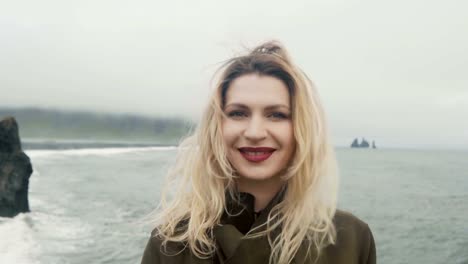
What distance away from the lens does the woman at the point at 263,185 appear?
311 centimetres

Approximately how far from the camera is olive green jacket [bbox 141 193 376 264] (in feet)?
9.98

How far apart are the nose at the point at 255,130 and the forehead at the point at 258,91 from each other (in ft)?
0.39

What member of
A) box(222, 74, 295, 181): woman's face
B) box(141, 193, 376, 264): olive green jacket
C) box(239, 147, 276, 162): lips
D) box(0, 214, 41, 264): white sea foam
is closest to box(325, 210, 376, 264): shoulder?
box(141, 193, 376, 264): olive green jacket

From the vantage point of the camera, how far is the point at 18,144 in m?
32.0

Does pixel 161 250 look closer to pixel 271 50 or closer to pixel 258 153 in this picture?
pixel 258 153

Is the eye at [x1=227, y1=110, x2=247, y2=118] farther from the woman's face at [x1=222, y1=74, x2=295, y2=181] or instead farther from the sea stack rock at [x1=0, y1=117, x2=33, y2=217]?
the sea stack rock at [x1=0, y1=117, x2=33, y2=217]

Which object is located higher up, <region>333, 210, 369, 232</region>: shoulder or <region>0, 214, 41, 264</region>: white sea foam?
<region>333, 210, 369, 232</region>: shoulder

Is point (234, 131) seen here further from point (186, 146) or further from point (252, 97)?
point (186, 146)

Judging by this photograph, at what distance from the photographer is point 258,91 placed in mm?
3137

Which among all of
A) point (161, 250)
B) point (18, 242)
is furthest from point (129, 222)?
point (161, 250)

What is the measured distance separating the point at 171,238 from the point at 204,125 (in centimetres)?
82

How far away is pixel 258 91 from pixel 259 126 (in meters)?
0.24

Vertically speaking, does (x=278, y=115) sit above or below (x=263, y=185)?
above

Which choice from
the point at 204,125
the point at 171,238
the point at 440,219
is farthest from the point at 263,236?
the point at 440,219
